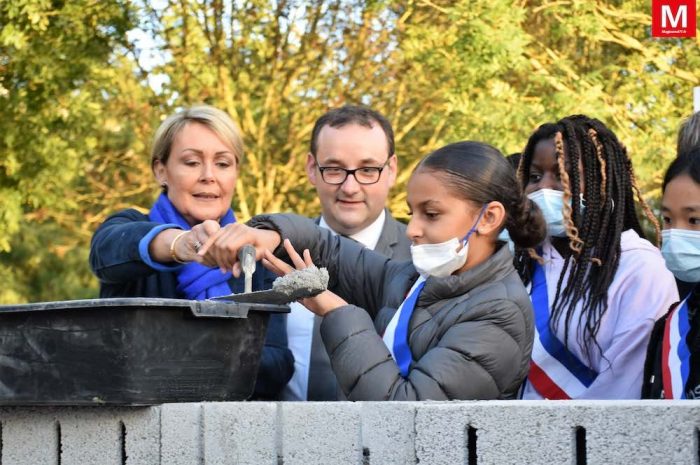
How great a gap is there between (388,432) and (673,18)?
930 cm

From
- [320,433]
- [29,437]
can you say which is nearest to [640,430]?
[320,433]

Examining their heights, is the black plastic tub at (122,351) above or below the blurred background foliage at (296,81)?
below

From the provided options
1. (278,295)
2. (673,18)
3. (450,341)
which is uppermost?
(673,18)

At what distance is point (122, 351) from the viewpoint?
10.6ft

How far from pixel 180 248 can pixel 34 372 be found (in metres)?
0.63

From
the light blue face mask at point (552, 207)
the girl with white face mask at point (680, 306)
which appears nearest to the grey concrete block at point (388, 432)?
the girl with white face mask at point (680, 306)

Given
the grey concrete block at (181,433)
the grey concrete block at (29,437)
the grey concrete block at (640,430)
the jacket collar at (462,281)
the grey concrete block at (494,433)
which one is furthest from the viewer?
the jacket collar at (462,281)

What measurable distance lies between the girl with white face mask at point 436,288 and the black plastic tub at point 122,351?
34 cm

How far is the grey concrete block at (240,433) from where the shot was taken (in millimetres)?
3230

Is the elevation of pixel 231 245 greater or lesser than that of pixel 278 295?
greater

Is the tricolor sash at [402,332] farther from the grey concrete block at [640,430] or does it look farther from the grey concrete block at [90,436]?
the grey concrete block at [640,430]

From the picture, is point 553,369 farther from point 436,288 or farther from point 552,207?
point 436,288

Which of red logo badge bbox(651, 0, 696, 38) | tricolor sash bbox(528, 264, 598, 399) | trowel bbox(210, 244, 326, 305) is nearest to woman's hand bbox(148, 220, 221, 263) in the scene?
trowel bbox(210, 244, 326, 305)

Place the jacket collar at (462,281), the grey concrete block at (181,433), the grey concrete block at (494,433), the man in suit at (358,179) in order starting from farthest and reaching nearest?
the man in suit at (358,179)
the jacket collar at (462,281)
the grey concrete block at (181,433)
the grey concrete block at (494,433)
